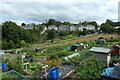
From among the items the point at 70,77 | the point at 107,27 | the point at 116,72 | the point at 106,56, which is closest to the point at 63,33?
the point at 107,27

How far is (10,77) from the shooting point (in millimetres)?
7316

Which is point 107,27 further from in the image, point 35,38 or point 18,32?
point 18,32

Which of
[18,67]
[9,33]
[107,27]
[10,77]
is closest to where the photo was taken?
[10,77]

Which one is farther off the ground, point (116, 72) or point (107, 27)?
point (107, 27)

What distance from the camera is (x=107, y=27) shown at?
3731cm

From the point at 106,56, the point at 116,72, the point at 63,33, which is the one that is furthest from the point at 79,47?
the point at 63,33

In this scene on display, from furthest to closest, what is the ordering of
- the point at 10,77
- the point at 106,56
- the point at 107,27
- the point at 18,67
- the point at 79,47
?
the point at 107,27 → the point at 79,47 → the point at 106,56 → the point at 18,67 → the point at 10,77

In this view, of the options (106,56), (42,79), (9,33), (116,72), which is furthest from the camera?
(9,33)

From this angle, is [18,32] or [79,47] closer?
[79,47]

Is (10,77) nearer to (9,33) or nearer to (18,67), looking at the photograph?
(18,67)

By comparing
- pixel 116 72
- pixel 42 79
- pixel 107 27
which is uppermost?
pixel 107 27

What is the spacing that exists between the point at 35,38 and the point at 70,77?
2225 centimetres

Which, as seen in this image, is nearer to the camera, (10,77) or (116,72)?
(116,72)

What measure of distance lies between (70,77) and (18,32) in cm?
2220
